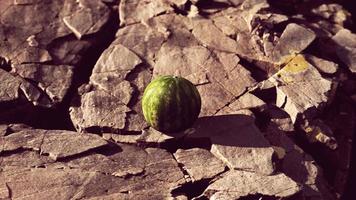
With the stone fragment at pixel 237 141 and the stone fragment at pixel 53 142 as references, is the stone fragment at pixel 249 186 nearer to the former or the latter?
the stone fragment at pixel 237 141

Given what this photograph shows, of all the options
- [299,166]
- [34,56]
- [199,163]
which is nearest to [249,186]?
[199,163]

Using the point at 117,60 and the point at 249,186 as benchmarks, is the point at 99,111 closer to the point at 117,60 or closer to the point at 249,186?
the point at 117,60

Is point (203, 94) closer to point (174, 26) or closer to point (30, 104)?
point (174, 26)

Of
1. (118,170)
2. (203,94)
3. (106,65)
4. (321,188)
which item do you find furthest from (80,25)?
(321,188)

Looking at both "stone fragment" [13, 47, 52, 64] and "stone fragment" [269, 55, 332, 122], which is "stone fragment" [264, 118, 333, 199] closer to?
"stone fragment" [269, 55, 332, 122]

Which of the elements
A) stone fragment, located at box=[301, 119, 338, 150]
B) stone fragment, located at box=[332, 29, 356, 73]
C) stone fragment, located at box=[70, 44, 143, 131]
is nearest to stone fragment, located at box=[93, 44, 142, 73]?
stone fragment, located at box=[70, 44, 143, 131]

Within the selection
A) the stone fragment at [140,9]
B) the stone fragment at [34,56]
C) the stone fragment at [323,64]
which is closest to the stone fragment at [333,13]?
the stone fragment at [323,64]
